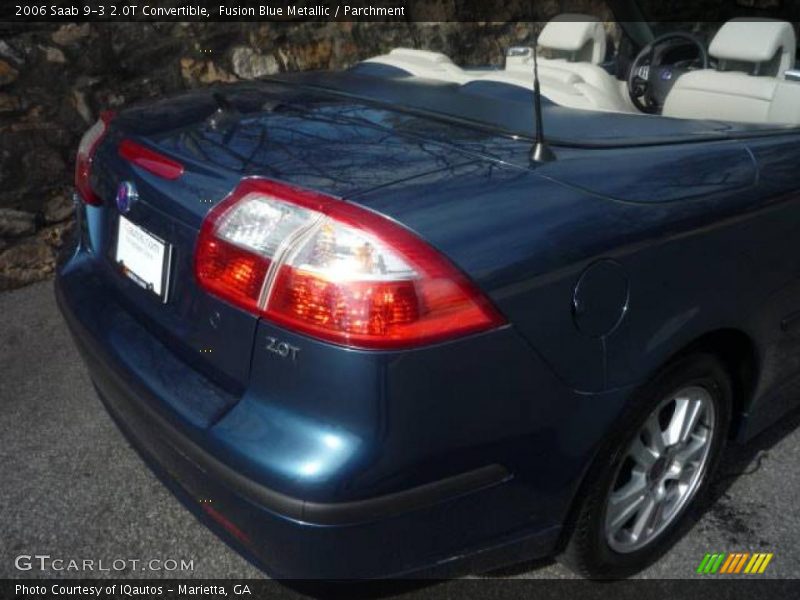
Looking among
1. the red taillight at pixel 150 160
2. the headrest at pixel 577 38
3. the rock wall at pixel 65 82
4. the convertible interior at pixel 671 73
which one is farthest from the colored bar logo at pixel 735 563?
the rock wall at pixel 65 82

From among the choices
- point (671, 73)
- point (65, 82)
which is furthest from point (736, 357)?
point (65, 82)

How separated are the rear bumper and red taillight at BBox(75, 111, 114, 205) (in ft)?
2.18

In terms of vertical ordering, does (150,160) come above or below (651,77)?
below

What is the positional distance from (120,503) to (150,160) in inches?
43.5

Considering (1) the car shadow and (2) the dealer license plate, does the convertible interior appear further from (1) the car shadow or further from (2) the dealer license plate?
(2) the dealer license plate

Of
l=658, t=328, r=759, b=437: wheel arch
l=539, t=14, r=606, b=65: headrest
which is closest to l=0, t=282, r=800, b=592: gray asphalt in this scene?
l=658, t=328, r=759, b=437: wheel arch

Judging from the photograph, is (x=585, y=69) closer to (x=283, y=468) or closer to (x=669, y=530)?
(x=669, y=530)

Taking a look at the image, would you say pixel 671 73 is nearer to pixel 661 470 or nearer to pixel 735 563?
pixel 661 470

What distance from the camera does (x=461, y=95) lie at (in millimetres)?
2340

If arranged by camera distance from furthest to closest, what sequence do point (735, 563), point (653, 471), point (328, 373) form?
point (735, 563), point (653, 471), point (328, 373)

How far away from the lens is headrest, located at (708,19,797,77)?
2.80 meters

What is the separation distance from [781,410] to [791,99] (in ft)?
3.22

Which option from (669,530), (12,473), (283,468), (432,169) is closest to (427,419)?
(283,468)

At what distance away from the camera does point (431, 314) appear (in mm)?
1524
